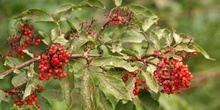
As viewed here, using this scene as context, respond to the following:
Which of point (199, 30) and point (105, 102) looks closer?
point (105, 102)

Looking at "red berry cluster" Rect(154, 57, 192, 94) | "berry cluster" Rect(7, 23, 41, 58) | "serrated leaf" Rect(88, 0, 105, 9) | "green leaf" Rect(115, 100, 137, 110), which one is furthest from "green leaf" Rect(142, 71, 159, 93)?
"berry cluster" Rect(7, 23, 41, 58)

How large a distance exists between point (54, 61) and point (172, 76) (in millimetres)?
519

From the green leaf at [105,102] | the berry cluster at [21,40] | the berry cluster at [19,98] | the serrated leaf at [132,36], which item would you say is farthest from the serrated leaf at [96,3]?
the berry cluster at [19,98]

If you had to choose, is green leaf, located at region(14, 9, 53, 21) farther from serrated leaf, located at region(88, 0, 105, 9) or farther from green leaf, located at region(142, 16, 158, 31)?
green leaf, located at region(142, 16, 158, 31)

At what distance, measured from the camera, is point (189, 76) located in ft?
7.91

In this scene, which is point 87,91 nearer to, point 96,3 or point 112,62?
point 112,62

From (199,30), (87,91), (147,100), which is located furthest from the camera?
(199,30)

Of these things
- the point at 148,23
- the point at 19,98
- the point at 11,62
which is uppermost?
the point at 148,23

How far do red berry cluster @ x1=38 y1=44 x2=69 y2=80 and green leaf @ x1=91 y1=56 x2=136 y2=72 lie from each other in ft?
0.44

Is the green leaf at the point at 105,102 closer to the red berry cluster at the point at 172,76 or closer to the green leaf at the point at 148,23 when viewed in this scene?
the red berry cluster at the point at 172,76

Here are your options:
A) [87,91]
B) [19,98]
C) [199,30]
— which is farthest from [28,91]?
[199,30]

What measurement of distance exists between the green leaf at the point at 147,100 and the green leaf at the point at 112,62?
23 centimetres

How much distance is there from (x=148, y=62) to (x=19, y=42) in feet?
2.12

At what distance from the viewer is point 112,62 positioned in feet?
7.73
